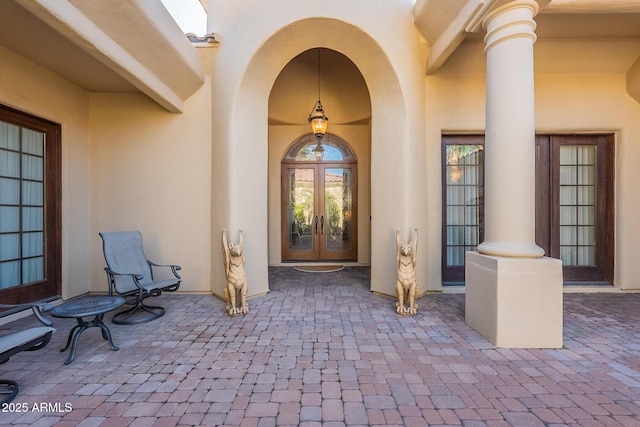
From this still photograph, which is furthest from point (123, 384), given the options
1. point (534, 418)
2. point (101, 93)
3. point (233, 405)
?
point (101, 93)

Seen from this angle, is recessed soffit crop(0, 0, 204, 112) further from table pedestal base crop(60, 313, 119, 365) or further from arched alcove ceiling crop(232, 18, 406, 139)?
table pedestal base crop(60, 313, 119, 365)

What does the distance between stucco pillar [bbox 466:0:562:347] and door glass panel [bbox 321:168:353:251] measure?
14.2 ft

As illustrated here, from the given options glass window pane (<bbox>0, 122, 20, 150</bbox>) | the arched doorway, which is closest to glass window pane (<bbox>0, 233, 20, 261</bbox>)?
glass window pane (<bbox>0, 122, 20, 150</bbox>)

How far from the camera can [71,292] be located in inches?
181

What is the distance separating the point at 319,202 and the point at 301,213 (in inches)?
21.2

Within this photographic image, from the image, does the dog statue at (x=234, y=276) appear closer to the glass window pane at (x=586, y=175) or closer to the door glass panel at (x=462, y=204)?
the door glass panel at (x=462, y=204)

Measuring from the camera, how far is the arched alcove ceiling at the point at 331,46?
14.4ft

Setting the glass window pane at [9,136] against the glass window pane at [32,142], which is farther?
the glass window pane at [32,142]

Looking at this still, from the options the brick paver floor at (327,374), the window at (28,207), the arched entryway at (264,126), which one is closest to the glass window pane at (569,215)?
the brick paver floor at (327,374)

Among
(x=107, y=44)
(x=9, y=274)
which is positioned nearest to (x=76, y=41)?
(x=107, y=44)

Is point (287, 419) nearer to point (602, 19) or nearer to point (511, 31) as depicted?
point (511, 31)

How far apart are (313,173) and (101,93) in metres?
4.40

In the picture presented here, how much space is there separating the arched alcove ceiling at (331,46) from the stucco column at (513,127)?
4.99ft

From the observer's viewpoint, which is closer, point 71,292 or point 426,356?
point 426,356
